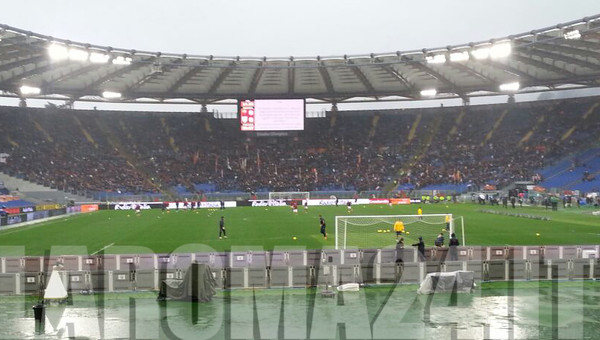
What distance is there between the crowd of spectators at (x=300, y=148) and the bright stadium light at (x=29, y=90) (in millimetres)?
6180

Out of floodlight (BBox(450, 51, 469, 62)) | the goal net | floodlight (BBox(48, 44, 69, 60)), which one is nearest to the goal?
floodlight (BBox(450, 51, 469, 62))

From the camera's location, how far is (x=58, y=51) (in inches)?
1930

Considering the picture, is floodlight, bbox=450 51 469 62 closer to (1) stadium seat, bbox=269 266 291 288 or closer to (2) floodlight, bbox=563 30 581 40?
(2) floodlight, bbox=563 30 581 40

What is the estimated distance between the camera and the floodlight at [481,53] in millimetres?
51575

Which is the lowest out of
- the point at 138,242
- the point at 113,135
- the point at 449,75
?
the point at 138,242

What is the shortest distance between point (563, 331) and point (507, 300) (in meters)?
3.69

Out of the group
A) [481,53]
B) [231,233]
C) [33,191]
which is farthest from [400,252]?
[33,191]

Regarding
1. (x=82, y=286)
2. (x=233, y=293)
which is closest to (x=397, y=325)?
(x=233, y=293)

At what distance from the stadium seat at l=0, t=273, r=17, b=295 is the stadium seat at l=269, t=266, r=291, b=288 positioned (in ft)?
29.7

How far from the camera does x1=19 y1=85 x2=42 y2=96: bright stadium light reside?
63.4 meters

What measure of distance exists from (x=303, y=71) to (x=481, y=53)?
23309mm

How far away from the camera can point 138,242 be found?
32.3m

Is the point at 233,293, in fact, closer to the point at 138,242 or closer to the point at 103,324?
the point at 103,324

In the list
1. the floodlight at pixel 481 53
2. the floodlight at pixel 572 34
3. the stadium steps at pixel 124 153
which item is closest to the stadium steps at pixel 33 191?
the stadium steps at pixel 124 153
